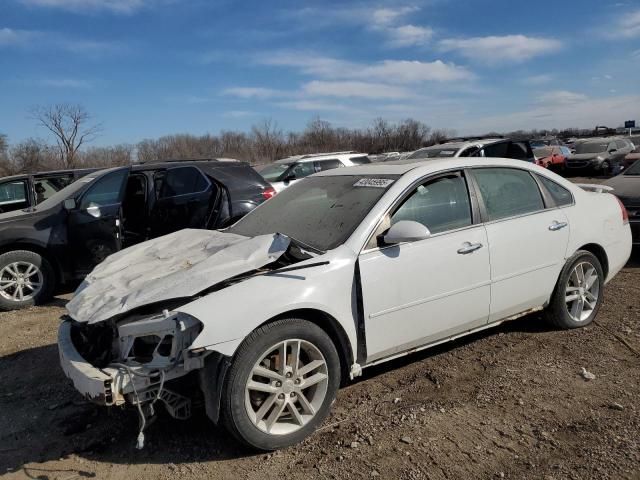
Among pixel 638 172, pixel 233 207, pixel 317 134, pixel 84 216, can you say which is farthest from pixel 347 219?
pixel 317 134

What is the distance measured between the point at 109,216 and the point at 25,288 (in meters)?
1.39

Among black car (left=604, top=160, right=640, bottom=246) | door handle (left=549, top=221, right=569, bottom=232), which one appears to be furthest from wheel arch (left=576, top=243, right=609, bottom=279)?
black car (left=604, top=160, right=640, bottom=246)

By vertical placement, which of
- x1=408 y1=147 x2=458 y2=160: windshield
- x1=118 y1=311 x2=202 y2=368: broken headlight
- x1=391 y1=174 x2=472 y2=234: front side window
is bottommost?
x1=118 y1=311 x2=202 y2=368: broken headlight

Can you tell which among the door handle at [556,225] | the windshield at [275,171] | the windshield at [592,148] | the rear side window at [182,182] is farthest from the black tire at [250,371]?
the windshield at [592,148]

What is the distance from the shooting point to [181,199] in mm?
7312

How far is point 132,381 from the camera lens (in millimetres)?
2752

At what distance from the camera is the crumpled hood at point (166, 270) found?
3.00m

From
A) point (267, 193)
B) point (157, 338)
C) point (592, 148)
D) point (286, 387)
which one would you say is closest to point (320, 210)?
point (286, 387)

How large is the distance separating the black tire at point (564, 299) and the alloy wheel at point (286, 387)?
2.48m

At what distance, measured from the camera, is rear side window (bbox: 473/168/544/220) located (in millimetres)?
4156

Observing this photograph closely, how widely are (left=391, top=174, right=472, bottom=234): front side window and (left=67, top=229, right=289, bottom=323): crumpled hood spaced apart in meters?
0.96

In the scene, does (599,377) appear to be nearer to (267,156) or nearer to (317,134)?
(267,156)

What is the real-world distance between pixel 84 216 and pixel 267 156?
2269 inches

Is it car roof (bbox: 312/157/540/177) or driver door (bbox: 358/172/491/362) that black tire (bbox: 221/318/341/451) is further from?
car roof (bbox: 312/157/540/177)
